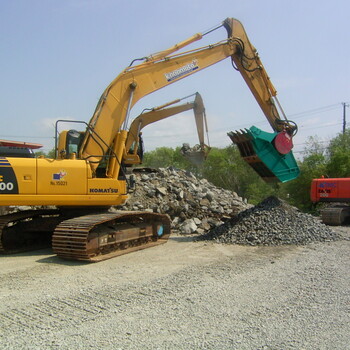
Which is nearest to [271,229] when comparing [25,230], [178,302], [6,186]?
[178,302]

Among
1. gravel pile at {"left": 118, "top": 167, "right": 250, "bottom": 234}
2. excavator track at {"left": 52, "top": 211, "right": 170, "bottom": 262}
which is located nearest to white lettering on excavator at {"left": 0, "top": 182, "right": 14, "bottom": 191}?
excavator track at {"left": 52, "top": 211, "right": 170, "bottom": 262}

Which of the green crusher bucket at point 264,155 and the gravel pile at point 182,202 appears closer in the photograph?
the green crusher bucket at point 264,155

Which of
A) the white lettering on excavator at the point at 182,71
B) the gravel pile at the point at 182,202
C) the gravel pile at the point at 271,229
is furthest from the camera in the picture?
the gravel pile at the point at 182,202

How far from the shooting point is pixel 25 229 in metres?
8.76

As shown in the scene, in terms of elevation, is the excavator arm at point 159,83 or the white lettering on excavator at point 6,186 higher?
the excavator arm at point 159,83

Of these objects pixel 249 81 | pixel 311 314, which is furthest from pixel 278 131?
pixel 311 314

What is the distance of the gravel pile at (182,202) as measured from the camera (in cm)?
1220

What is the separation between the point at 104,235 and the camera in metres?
7.67

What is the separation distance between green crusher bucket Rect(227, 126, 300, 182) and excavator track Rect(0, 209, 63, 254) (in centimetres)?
454

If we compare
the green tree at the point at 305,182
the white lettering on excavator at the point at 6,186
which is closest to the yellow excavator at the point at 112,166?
the white lettering on excavator at the point at 6,186

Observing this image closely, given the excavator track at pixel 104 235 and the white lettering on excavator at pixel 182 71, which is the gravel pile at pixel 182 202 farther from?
the white lettering on excavator at pixel 182 71

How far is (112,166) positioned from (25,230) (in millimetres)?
2291

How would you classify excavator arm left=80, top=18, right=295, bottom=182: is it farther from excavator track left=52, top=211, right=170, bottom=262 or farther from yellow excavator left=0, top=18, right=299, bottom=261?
excavator track left=52, top=211, right=170, bottom=262

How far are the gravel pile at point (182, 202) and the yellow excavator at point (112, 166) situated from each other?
2.39 meters
